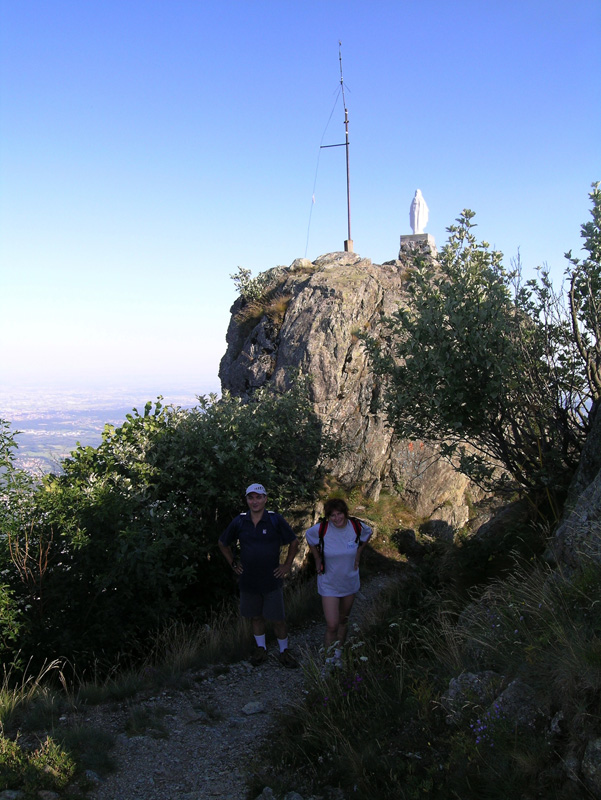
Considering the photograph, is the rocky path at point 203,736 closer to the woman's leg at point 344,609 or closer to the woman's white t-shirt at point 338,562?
the woman's leg at point 344,609

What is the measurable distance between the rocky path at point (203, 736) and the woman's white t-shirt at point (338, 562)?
1.07m

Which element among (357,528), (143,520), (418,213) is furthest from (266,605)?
(418,213)

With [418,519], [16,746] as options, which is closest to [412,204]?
[418,519]

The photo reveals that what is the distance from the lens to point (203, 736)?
591cm

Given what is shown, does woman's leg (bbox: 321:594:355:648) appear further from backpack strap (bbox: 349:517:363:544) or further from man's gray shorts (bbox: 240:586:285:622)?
man's gray shorts (bbox: 240:586:285:622)

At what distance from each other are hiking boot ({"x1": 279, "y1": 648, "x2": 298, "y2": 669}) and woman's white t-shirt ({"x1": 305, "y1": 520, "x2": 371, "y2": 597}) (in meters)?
1.15

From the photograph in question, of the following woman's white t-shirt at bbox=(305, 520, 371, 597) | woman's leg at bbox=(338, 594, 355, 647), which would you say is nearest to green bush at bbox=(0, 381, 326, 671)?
woman's white t-shirt at bbox=(305, 520, 371, 597)

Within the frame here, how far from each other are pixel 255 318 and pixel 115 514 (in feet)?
38.0

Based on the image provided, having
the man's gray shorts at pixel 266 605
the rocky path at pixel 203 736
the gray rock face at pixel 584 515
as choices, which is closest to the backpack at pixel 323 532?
the man's gray shorts at pixel 266 605

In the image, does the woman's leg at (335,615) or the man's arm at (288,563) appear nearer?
the woman's leg at (335,615)

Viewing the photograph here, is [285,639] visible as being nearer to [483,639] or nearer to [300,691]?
[300,691]

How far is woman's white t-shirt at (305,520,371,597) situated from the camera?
7.07m

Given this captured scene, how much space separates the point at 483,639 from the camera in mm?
5352

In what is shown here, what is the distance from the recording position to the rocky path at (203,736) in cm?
503
